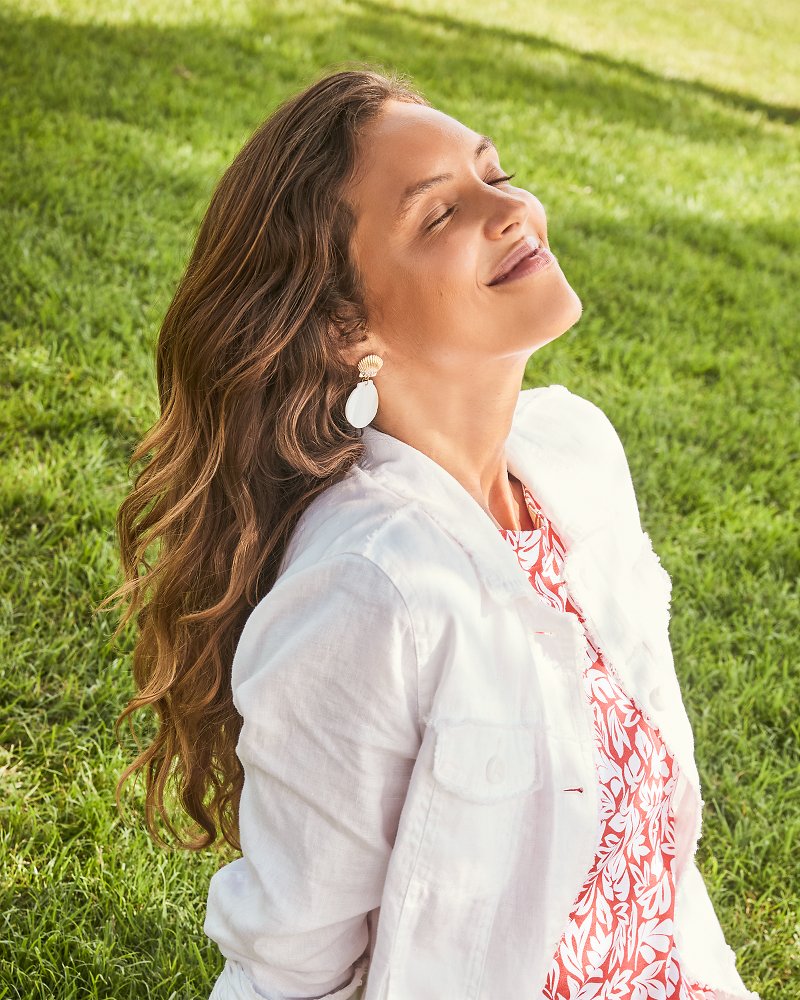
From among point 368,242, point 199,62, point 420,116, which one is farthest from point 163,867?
point 199,62

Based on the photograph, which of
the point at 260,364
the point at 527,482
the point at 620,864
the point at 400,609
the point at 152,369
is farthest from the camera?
the point at 152,369

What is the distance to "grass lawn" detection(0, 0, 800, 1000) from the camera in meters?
2.36

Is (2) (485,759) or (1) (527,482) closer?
(2) (485,759)

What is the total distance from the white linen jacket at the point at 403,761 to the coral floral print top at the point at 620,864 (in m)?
0.16

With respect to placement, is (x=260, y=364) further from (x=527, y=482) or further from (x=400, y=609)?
(x=527, y=482)

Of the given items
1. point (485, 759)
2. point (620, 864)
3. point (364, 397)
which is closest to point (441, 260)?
point (364, 397)

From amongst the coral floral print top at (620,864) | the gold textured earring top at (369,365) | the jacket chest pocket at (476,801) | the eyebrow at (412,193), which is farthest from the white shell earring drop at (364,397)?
the jacket chest pocket at (476,801)

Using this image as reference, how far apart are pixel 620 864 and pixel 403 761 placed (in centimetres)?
50

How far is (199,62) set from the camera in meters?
6.52

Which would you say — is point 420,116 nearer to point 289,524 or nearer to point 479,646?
point 289,524

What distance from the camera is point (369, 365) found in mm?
1653

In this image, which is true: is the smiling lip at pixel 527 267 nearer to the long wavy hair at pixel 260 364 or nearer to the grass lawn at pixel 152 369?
the long wavy hair at pixel 260 364

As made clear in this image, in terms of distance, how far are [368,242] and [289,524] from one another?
1.49ft

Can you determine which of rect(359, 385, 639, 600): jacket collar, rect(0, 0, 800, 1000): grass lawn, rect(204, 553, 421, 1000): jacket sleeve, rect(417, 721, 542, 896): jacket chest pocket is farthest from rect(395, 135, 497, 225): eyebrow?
rect(0, 0, 800, 1000): grass lawn
